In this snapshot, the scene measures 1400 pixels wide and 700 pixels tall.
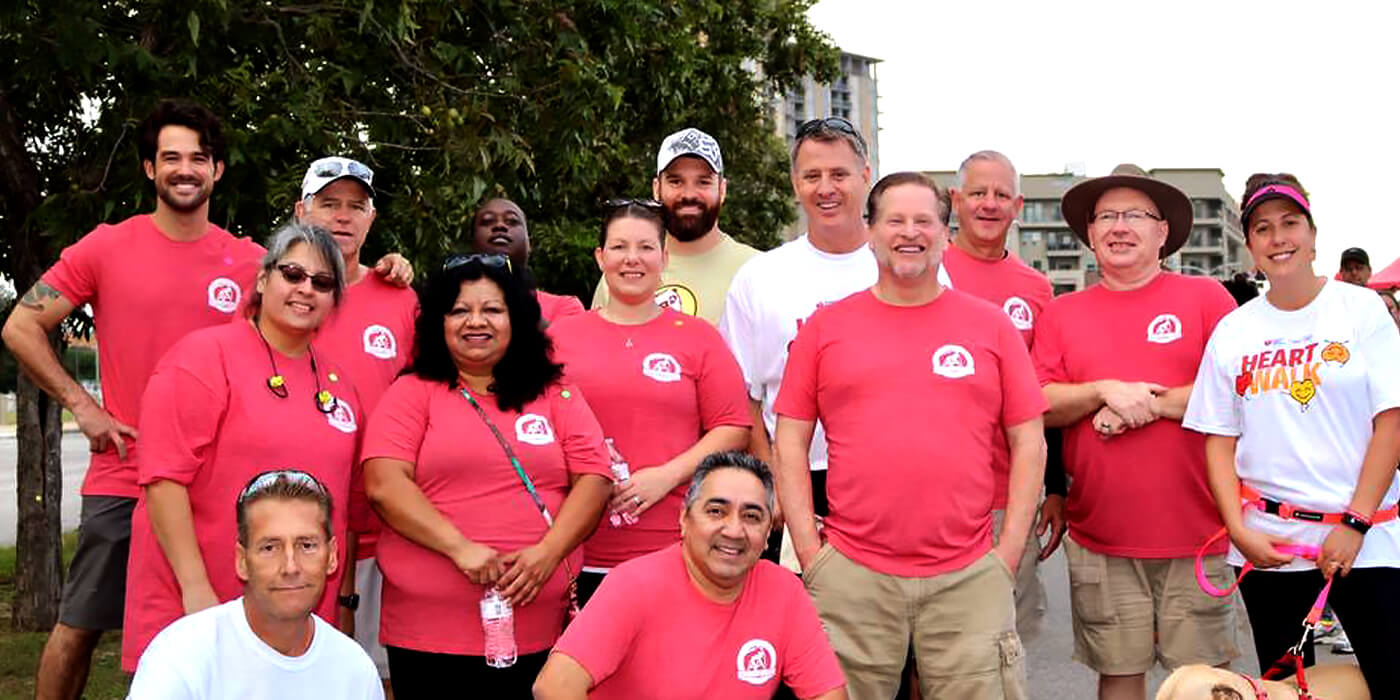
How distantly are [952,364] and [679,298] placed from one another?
1673mm

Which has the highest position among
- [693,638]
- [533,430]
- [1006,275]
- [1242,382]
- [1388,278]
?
[1388,278]

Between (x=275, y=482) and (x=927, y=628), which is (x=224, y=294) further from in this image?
(x=927, y=628)

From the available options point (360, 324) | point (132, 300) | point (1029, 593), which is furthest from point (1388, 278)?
point (132, 300)

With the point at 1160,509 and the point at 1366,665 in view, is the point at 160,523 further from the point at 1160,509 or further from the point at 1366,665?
the point at 1366,665

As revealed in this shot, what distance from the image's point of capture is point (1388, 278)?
48.7 feet

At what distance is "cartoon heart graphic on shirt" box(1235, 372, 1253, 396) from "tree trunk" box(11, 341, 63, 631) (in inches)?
309

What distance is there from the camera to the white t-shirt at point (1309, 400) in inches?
184

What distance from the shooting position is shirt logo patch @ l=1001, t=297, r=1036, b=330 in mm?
5641

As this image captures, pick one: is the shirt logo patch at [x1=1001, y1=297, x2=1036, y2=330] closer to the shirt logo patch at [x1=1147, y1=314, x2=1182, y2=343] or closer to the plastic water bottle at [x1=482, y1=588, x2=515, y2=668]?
the shirt logo patch at [x1=1147, y1=314, x2=1182, y2=343]

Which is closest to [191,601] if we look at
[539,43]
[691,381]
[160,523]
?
[160,523]

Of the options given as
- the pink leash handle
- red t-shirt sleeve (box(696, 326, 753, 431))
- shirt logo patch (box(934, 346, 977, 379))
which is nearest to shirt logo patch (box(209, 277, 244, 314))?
red t-shirt sleeve (box(696, 326, 753, 431))

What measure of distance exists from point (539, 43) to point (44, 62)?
2.79 meters

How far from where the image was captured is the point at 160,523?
4.25 m

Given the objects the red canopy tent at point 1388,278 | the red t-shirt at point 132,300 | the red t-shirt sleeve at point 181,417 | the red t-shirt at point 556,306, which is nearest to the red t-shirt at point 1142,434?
the red t-shirt at point 556,306
